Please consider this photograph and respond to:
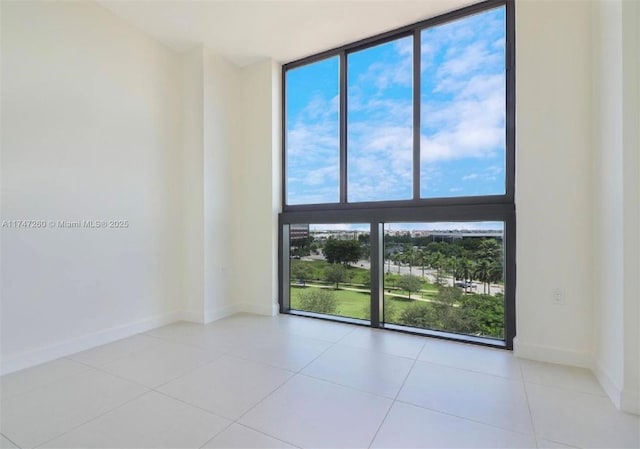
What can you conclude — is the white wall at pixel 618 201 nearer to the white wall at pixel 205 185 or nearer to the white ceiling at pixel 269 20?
the white ceiling at pixel 269 20

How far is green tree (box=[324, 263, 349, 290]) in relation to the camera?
3113 mm

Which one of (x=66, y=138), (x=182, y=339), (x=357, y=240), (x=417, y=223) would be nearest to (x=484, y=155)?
(x=417, y=223)

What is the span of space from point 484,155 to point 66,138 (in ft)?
10.8

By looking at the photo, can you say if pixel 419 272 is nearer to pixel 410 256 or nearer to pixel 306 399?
pixel 410 256

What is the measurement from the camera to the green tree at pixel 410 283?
2.73 metres

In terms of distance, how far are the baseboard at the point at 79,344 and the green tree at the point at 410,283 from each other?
2.35 m

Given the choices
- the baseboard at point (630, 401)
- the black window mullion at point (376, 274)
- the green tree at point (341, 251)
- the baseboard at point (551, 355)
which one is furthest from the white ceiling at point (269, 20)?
the baseboard at point (630, 401)

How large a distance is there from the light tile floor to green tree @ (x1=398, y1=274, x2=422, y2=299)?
51 cm

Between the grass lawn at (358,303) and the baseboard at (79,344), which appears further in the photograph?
the grass lawn at (358,303)

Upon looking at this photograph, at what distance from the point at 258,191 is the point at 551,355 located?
294 centimetres

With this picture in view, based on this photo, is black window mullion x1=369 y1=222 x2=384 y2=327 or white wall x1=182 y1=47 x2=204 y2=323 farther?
white wall x1=182 y1=47 x2=204 y2=323

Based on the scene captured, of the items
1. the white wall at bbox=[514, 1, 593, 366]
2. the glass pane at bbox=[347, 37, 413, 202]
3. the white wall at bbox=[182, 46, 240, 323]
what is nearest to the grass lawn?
the white wall at bbox=[514, 1, 593, 366]

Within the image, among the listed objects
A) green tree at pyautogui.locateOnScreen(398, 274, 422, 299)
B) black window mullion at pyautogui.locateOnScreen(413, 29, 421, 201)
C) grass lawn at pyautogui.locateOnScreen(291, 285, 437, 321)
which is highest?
black window mullion at pyautogui.locateOnScreen(413, 29, 421, 201)

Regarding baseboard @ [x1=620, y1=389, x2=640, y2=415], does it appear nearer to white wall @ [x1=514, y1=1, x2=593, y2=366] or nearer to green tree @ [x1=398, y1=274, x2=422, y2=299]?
white wall @ [x1=514, y1=1, x2=593, y2=366]
